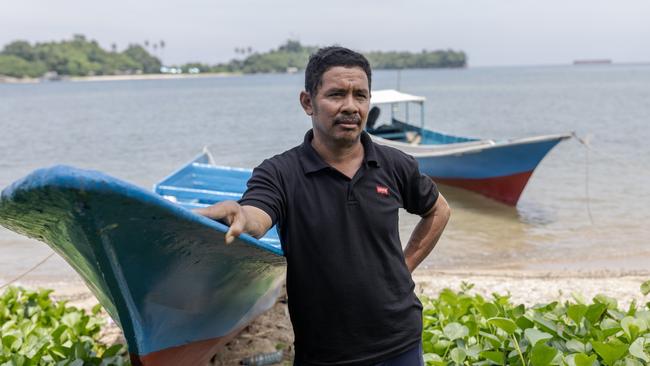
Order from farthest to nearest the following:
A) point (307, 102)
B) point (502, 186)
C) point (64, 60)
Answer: point (64, 60) < point (502, 186) < point (307, 102)

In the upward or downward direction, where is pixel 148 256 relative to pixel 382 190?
downward

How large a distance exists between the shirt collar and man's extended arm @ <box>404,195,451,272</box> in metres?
0.42

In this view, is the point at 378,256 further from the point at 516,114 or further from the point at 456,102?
the point at 456,102

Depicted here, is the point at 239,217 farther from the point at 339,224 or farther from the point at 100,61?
the point at 100,61

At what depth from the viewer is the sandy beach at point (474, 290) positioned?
5051 mm

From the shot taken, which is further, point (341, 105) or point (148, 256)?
point (148, 256)

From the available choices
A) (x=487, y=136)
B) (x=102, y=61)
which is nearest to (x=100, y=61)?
(x=102, y=61)

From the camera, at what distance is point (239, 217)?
227 cm

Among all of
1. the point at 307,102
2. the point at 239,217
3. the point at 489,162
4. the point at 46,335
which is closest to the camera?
the point at 239,217

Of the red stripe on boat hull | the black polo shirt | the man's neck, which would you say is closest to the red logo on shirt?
the black polo shirt

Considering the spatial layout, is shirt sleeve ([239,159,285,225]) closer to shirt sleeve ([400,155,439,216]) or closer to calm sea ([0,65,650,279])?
shirt sleeve ([400,155,439,216])

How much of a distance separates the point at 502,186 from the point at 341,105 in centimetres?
1085

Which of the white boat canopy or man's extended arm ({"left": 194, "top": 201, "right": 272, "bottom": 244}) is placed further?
the white boat canopy

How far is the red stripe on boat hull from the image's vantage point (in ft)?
41.1
